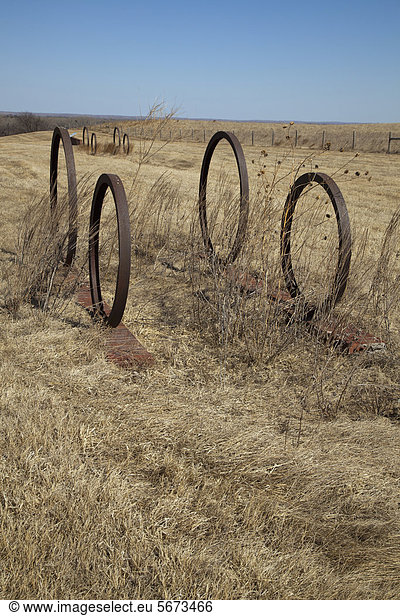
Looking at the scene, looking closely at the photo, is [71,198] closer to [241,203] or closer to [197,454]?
[241,203]

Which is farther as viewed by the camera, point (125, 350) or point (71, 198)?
point (71, 198)

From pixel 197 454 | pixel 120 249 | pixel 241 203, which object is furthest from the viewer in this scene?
pixel 241 203

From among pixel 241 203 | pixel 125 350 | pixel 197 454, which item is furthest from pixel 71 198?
pixel 197 454

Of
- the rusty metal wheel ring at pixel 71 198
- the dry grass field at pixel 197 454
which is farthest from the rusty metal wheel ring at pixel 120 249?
the rusty metal wheel ring at pixel 71 198

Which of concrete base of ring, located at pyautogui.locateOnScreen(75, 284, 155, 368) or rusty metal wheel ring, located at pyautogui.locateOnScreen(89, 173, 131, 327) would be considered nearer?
concrete base of ring, located at pyautogui.locateOnScreen(75, 284, 155, 368)

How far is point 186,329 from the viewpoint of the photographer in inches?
178

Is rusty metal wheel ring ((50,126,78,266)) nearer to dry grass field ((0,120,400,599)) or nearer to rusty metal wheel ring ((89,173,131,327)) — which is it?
dry grass field ((0,120,400,599))

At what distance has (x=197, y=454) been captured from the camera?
2.76m

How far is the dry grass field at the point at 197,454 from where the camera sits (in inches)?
81.5

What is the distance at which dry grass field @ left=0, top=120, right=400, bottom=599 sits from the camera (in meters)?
2.07

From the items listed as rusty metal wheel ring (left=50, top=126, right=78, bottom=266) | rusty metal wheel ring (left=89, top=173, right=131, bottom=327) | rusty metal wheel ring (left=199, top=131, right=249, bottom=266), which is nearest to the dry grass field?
rusty metal wheel ring (left=89, top=173, right=131, bottom=327)

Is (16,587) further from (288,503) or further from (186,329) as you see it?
(186,329)

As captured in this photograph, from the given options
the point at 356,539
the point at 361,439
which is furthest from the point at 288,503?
the point at 361,439

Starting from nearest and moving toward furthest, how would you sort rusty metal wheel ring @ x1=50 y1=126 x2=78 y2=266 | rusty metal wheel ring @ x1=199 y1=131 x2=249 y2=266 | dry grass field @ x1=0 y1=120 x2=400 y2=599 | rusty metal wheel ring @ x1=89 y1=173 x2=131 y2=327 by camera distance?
dry grass field @ x1=0 y1=120 x2=400 y2=599, rusty metal wheel ring @ x1=89 y1=173 x2=131 y2=327, rusty metal wheel ring @ x1=199 y1=131 x2=249 y2=266, rusty metal wheel ring @ x1=50 y1=126 x2=78 y2=266
